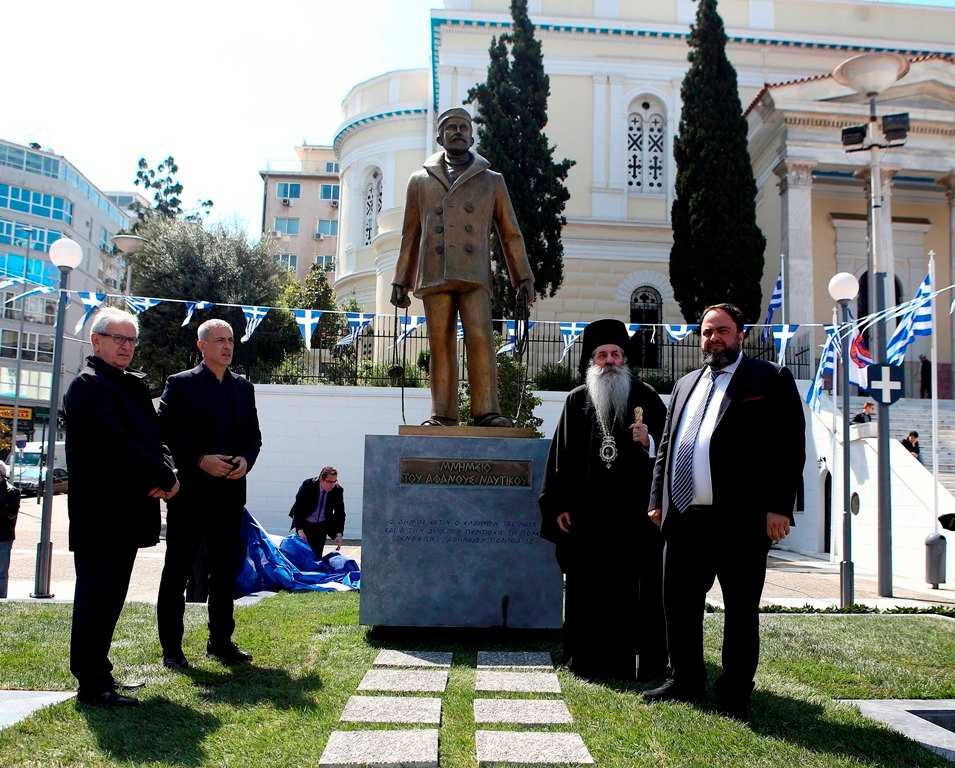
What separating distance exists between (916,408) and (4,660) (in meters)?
18.6

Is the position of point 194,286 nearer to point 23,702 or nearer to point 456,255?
point 456,255

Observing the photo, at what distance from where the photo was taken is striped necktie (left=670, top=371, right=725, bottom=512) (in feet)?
14.5

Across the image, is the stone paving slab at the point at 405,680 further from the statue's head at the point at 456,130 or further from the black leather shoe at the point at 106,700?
the statue's head at the point at 456,130

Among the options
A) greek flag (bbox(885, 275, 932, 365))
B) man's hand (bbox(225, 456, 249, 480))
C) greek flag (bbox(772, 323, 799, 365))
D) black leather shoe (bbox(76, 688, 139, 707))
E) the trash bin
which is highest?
greek flag (bbox(772, 323, 799, 365))

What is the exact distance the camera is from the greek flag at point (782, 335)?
17.0 metres

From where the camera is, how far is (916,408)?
19.1 m

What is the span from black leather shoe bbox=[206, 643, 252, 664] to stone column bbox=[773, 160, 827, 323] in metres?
18.0

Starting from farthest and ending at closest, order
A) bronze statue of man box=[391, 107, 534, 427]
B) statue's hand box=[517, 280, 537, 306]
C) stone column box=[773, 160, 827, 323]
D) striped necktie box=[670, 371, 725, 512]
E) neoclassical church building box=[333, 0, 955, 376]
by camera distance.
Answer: neoclassical church building box=[333, 0, 955, 376]
stone column box=[773, 160, 827, 323]
statue's hand box=[517, 280, 537, 306]
bronze statue of man box=[391, 107, 534, 427]
striped necktie box=[670, 371, 725, 512]

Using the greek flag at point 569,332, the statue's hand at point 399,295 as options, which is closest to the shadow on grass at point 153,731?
the statue's hand at point 399,295

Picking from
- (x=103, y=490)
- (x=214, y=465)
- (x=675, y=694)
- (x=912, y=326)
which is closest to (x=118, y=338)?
(x=103, y=490)

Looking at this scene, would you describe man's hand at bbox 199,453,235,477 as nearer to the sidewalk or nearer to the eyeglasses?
the eyeglasses

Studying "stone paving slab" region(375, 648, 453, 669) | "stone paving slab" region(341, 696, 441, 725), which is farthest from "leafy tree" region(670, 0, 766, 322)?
"stone paving slab" region(341, 696, 441, 725)

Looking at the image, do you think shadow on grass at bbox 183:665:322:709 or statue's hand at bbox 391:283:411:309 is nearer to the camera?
shadow on grass at bbox 183:665:322:709

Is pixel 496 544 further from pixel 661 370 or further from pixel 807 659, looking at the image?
pixel 661 370
